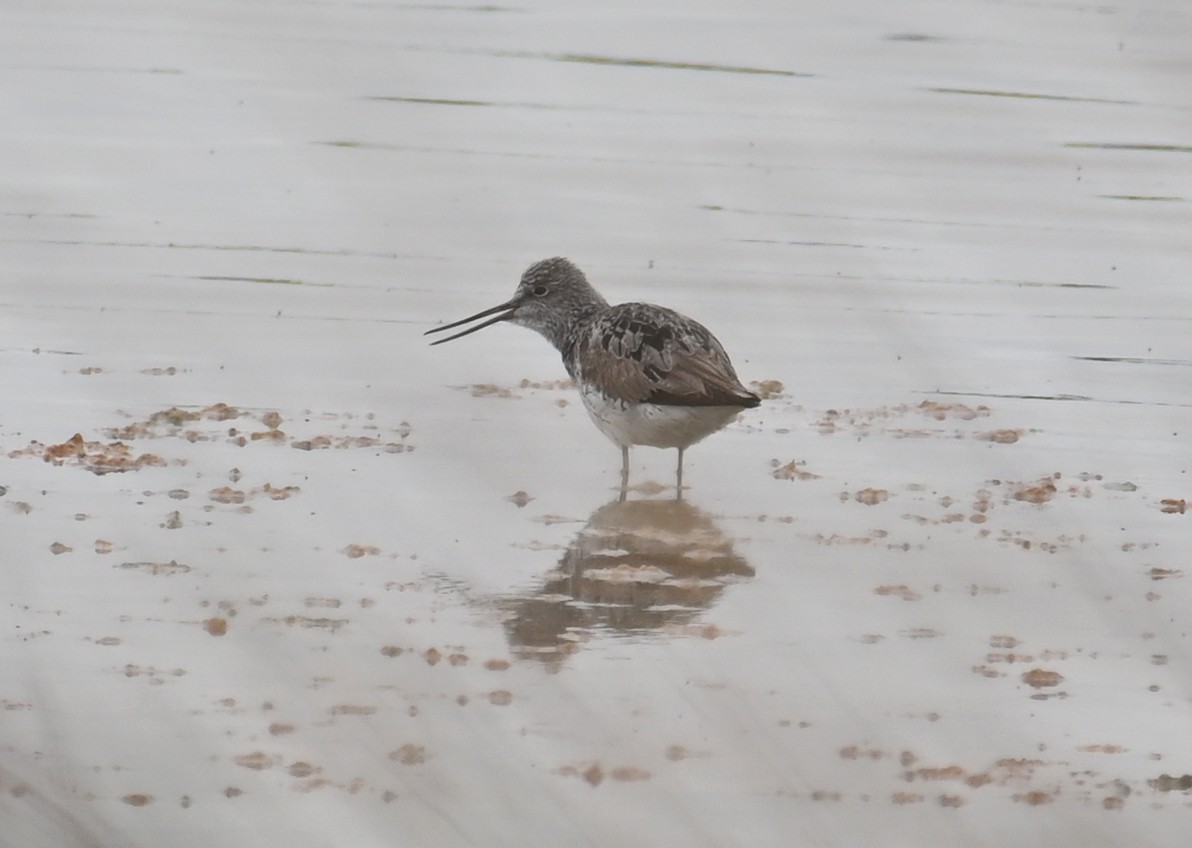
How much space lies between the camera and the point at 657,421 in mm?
8664

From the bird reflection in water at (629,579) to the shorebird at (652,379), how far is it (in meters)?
0.34

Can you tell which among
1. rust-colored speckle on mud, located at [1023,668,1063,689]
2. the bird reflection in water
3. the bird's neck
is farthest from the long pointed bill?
rust-colored speckle on mud, located at [1023,668,1063,689]

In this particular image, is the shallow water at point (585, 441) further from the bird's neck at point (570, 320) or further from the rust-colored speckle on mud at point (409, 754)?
the bird's neck at point (570, 320)

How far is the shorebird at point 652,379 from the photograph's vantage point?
8594 mm

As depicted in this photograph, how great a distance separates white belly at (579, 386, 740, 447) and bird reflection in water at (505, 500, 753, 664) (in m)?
0.29

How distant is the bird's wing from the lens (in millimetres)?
8578

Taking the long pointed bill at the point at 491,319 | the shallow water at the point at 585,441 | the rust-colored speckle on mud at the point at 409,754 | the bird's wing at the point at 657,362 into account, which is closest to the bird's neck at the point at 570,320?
the long pointed bill at the point at 491,319

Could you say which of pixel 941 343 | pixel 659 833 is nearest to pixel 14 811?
pixel 659 833

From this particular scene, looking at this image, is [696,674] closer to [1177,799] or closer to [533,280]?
[1177,799]

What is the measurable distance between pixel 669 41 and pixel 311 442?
9.83 m

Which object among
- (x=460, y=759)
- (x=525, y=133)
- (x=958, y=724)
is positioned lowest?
(x=958, y=724)

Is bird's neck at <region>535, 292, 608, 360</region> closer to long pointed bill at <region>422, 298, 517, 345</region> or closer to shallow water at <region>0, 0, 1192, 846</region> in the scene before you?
long pointed bill at <region>422, 298, 517, 345</region>

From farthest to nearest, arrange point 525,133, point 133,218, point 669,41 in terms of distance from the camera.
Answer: point 669,41, point 525,133, point 133,218

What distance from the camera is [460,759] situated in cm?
339
